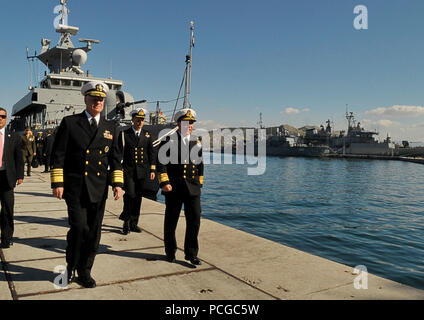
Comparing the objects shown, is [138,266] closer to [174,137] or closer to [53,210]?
[174,137]

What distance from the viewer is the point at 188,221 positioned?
13.2 ft

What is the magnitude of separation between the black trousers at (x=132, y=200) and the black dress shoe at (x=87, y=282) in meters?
2.07

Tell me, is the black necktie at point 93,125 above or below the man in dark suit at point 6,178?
above

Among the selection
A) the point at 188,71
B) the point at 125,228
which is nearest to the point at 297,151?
the point at 188,71

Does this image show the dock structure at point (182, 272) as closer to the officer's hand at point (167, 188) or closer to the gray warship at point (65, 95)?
the officer's hand at point (167, 188)

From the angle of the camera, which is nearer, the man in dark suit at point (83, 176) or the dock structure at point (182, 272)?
the dock structure at point (182, 272)

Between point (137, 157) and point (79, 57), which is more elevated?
point (79, 57)

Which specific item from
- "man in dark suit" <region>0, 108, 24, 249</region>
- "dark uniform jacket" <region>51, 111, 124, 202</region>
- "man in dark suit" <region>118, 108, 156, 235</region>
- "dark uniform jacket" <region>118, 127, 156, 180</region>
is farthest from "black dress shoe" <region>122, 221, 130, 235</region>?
"dark uniform jacket" <region>51, 111, 124, 202</region>

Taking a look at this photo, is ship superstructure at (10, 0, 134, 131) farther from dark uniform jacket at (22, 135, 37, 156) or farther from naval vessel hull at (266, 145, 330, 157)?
naval vessel hull at (266, 145, 330, 157)

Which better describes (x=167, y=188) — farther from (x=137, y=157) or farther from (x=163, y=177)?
(x=137, y=157)

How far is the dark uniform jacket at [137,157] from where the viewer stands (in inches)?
220

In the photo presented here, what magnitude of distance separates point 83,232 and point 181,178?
50.5 inches

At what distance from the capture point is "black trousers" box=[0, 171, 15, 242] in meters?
4.25

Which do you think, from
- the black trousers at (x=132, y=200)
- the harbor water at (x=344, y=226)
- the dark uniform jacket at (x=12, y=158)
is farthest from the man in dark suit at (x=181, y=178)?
the harbor water at (x=344, y=226)
